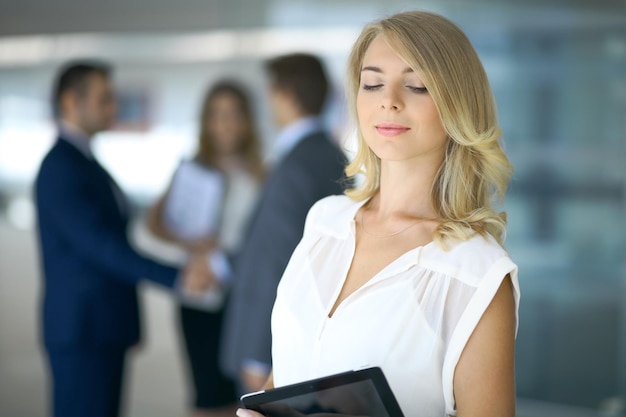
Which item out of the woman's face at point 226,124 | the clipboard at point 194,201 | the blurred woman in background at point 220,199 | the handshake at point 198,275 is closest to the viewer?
the handshake at point 198,275

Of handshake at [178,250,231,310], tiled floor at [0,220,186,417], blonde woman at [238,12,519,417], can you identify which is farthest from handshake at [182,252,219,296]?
blonde woman at [238,12,519,417]

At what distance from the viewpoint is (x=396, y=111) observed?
61.0 inches

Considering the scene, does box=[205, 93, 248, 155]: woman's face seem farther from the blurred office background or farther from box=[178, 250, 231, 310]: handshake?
the blurred office background

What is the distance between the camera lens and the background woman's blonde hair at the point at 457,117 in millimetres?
1516

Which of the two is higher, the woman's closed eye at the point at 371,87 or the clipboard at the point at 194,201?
the woman's closed eye at the point at 371,87

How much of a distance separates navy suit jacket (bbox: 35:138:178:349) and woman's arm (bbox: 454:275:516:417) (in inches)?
90.3

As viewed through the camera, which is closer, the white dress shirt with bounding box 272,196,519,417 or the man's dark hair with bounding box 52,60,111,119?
the white dress shirt with bounding box 272,196,519,417

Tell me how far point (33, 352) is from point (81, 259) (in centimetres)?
274

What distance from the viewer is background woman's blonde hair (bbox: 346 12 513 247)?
152 cm

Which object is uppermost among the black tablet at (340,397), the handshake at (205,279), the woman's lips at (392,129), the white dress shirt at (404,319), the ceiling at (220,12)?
the ceiling at (220,12)

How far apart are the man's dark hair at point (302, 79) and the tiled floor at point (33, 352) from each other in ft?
7.36

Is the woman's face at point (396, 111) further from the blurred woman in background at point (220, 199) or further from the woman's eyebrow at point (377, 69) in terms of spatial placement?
the blurred woman in background at point (220, 199)

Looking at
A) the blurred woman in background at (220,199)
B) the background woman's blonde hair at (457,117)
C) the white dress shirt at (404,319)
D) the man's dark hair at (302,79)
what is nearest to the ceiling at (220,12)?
the blurred woman in background at (220,199)

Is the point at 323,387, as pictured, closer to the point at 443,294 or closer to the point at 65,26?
the point at 443,294
